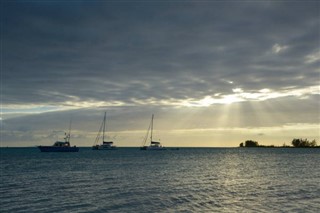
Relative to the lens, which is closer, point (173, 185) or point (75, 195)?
point (75, 195)

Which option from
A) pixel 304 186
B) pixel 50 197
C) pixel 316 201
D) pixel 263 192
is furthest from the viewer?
pixel 304 186

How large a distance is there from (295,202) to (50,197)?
3056cm

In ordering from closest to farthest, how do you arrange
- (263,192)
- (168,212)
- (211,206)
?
(168,212), (211,206), (263,192)

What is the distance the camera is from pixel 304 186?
57938 millimetres

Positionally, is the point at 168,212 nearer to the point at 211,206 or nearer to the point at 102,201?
the point at 211,206

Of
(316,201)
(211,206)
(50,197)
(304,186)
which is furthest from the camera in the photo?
(304,186)

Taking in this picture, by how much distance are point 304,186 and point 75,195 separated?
36.1 metres

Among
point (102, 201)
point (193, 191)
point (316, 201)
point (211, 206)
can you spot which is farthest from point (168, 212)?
point (316, 201)

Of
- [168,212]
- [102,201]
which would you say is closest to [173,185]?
[102,201]

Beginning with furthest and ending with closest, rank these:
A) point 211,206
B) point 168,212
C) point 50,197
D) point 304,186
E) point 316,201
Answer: point 304,186 → point 50,197 → point 316,201 → point 211,206 → point 168,212

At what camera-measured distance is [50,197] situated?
153ft

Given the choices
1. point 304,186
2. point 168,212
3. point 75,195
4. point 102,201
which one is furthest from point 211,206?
point 304,186

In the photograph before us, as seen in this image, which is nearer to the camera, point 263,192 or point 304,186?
point 263,192

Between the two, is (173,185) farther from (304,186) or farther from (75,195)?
(304,186)
